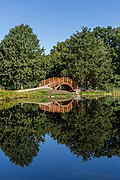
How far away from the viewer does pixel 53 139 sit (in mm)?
13445

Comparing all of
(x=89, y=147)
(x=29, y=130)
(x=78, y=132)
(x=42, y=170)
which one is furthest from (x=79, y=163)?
(x=29, y=130)

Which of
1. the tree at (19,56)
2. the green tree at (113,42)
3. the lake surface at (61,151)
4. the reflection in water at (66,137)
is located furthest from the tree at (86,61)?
the lake surface at (61,151)

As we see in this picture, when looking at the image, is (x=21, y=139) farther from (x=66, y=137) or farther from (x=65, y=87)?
(x=65, y=87)

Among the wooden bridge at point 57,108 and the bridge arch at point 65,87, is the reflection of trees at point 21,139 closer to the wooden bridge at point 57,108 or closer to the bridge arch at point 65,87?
the wooden bridge at point 57,108

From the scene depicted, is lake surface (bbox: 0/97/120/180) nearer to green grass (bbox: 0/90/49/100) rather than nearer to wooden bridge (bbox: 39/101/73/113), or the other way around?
wooden bridge (bbox: 39/101/73/113)

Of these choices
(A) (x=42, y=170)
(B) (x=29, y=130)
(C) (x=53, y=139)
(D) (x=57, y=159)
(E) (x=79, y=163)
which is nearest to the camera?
(A) (x=42, y=170)

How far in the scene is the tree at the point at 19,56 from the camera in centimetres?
5831

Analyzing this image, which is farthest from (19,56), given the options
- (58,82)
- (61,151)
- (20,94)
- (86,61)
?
(61,151)

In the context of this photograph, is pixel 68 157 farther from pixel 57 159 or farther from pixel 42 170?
pixel 42 170

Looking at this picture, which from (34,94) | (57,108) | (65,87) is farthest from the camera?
(65,87)

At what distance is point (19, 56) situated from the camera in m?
58.5

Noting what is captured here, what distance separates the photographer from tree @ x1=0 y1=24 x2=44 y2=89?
58.3 m

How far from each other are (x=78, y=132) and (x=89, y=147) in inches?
139

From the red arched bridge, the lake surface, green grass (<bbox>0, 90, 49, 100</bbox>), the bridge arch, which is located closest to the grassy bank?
green grass (<bbox>0, 90, 49, 100</bbox>)
